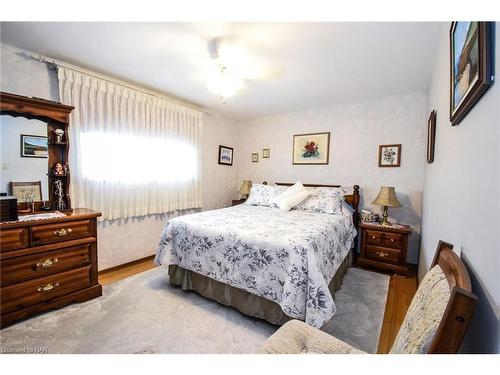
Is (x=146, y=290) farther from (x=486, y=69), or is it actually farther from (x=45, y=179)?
(x=486, y=69)

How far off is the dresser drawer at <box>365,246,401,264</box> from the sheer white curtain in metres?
2.70

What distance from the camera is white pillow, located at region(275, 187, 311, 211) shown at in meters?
3.10

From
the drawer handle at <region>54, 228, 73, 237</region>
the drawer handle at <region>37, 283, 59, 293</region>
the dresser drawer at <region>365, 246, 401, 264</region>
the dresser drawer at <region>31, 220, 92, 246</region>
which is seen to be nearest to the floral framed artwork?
the dresser drawer at <region>365, 246, 401, 264</region>

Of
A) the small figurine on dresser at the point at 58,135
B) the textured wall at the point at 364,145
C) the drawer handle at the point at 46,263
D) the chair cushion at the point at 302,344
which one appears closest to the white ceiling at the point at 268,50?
the textured wall at the point at 364,145

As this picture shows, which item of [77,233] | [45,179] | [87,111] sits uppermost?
[87,111]

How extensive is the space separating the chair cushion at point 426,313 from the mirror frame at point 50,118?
2.87m

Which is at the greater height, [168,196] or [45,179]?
[45,179]

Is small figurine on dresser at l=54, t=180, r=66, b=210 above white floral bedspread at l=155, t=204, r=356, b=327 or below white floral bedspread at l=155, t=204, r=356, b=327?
above

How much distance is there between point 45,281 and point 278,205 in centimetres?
257

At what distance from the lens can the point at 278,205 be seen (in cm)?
322

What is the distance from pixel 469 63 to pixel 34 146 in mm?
3196

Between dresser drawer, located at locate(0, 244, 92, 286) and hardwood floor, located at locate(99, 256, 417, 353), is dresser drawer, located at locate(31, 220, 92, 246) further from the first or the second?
hardwood floor, located at locate(99, 256, 417, 353)

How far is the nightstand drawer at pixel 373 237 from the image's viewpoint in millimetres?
2863
